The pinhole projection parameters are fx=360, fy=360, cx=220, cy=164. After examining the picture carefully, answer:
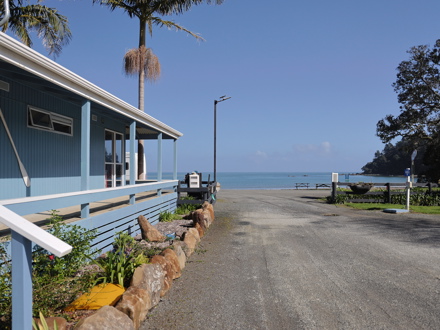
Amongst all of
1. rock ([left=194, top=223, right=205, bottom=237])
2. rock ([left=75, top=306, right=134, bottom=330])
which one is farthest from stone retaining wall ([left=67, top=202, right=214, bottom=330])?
rock ([left=194, top=223, right=205, bottom=237])

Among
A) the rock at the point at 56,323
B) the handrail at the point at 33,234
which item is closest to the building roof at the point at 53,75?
the handrail at the point at 33,234

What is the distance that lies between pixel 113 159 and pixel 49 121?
433cm

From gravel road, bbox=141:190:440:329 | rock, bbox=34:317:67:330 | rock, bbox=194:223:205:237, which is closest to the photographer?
rock, bbox=34:317:67:330

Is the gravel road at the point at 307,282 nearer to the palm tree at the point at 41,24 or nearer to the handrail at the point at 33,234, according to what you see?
the handrail at the point at 33,234

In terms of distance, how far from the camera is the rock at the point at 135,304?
3781 mm

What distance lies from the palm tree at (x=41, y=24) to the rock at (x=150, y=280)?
45.8 feet

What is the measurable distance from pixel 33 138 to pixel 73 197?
9.77 feet

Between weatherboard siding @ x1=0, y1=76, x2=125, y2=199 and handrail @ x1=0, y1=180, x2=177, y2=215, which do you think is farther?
weatherboard siding @ x1=0, y1=76, x2=125, y2=199

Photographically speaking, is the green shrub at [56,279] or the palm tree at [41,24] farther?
the palm tree at [41,24]

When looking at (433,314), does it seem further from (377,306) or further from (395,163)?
(395,163)

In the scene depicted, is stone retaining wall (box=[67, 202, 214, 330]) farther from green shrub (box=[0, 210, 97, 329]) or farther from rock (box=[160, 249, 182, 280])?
green shrub (box=[0, 210, 97, 329])

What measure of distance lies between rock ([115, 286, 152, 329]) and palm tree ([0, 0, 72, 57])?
568 inches

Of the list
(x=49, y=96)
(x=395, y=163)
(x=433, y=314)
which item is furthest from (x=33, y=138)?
(x=395, y=163)

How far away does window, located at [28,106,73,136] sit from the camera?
26.1 ft
